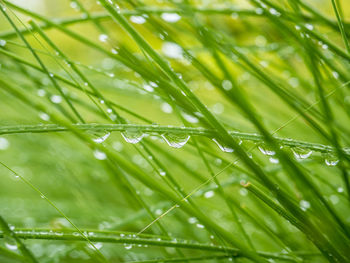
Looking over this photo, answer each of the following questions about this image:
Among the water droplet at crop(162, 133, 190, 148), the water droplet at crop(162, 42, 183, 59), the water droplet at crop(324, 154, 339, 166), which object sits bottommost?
the water droplet at crop(324, 154, 339, 166)

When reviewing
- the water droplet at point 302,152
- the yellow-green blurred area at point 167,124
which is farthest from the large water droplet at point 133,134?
the water droplet at point 302,152

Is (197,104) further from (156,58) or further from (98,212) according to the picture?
(98,212)

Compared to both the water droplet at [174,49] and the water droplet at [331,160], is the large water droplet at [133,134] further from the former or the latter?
the water droplet at [331,160]

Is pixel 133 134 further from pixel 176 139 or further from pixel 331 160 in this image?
pixel 331 160

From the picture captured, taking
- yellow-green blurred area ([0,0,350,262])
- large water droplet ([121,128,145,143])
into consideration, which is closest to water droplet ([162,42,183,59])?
yellow-green blurred area ([0,0,350,262])

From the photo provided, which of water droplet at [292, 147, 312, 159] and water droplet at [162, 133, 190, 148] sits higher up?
water droplet at [162, 133, 190, 148]

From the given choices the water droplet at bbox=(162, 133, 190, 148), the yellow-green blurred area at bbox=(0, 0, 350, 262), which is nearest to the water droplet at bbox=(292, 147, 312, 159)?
the yellow-green blurred area at bbox=(0, 0, 350, 262)

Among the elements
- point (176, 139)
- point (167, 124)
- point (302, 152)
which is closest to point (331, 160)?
point (302, 152)

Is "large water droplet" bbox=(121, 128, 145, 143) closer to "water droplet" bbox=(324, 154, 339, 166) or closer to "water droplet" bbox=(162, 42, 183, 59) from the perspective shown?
"water droplet" bbox=(162, 42, 183, 59)
